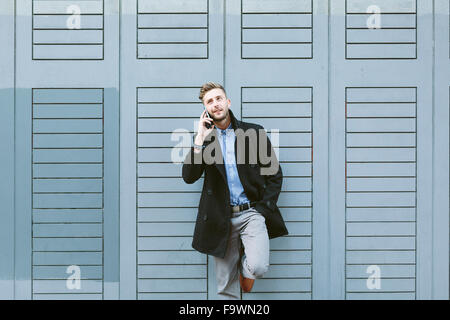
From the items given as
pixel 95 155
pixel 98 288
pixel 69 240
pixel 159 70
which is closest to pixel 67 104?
pixel 95 155

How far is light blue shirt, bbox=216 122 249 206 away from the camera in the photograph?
383 cm

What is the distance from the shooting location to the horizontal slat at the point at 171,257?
4332mm

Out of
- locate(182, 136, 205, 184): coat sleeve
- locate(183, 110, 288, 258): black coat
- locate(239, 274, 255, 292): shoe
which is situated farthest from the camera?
locate(239, 274, 255, 292): shoe

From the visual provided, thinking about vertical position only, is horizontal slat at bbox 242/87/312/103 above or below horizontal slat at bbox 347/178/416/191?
above

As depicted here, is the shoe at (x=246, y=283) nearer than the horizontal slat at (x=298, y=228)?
Yes

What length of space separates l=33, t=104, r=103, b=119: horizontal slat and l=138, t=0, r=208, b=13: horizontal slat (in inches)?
40.6

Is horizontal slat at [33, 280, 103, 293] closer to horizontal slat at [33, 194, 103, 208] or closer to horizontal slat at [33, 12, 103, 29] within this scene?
horizontal slat at [33, 194, 103, 208]

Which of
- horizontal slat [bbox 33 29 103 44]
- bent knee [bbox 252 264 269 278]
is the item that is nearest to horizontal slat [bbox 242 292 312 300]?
bent knee [bbox 252 264 269 278]

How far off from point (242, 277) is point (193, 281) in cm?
57

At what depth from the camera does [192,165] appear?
12.1 ft

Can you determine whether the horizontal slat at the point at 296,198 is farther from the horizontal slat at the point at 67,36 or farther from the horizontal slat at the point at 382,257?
the horizontal slat at the point at 67,36

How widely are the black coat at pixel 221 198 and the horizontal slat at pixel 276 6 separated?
3.97 feet

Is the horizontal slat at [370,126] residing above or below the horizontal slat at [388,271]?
above

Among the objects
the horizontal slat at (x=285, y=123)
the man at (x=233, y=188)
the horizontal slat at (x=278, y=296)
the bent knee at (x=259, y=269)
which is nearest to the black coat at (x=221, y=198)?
the man at (x=233, y=188)
